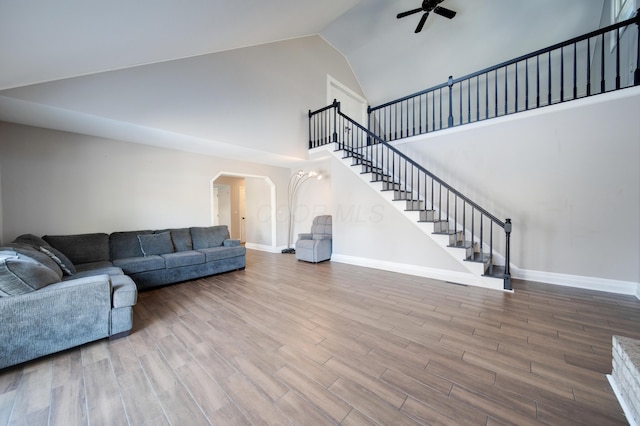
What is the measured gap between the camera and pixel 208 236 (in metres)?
4.79

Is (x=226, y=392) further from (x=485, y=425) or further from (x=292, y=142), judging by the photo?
(x=292, y=142)

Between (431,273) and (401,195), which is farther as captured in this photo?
(401,195)

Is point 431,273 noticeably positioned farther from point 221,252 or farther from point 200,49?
point 200,49

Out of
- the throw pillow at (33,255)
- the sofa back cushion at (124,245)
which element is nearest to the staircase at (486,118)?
the sofa back cushion at (124,245)

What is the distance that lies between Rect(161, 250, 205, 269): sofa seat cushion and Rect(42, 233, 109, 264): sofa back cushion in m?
0.84

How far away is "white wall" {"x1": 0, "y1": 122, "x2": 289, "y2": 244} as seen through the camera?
3.23 meters

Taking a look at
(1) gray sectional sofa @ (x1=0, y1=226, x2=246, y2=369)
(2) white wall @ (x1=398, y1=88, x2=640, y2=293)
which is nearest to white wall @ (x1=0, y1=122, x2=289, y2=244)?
(1) gray sectional sofa @ (x1=0, y1=226, x2=246, y2=369)

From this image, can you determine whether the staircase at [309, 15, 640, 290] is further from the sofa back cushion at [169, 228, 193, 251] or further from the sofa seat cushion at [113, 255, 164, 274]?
the sofa seat cushion at [113, 255, 164, 274]

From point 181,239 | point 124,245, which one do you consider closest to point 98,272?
point 124,245

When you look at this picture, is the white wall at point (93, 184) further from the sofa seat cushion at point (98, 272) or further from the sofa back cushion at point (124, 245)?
the sofa seat cushion at point (98, 272)

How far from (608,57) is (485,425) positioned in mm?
6260

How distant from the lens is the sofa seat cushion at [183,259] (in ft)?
12.3

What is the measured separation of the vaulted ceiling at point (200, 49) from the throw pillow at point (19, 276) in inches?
61.3

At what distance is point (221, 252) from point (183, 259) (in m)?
0.65
